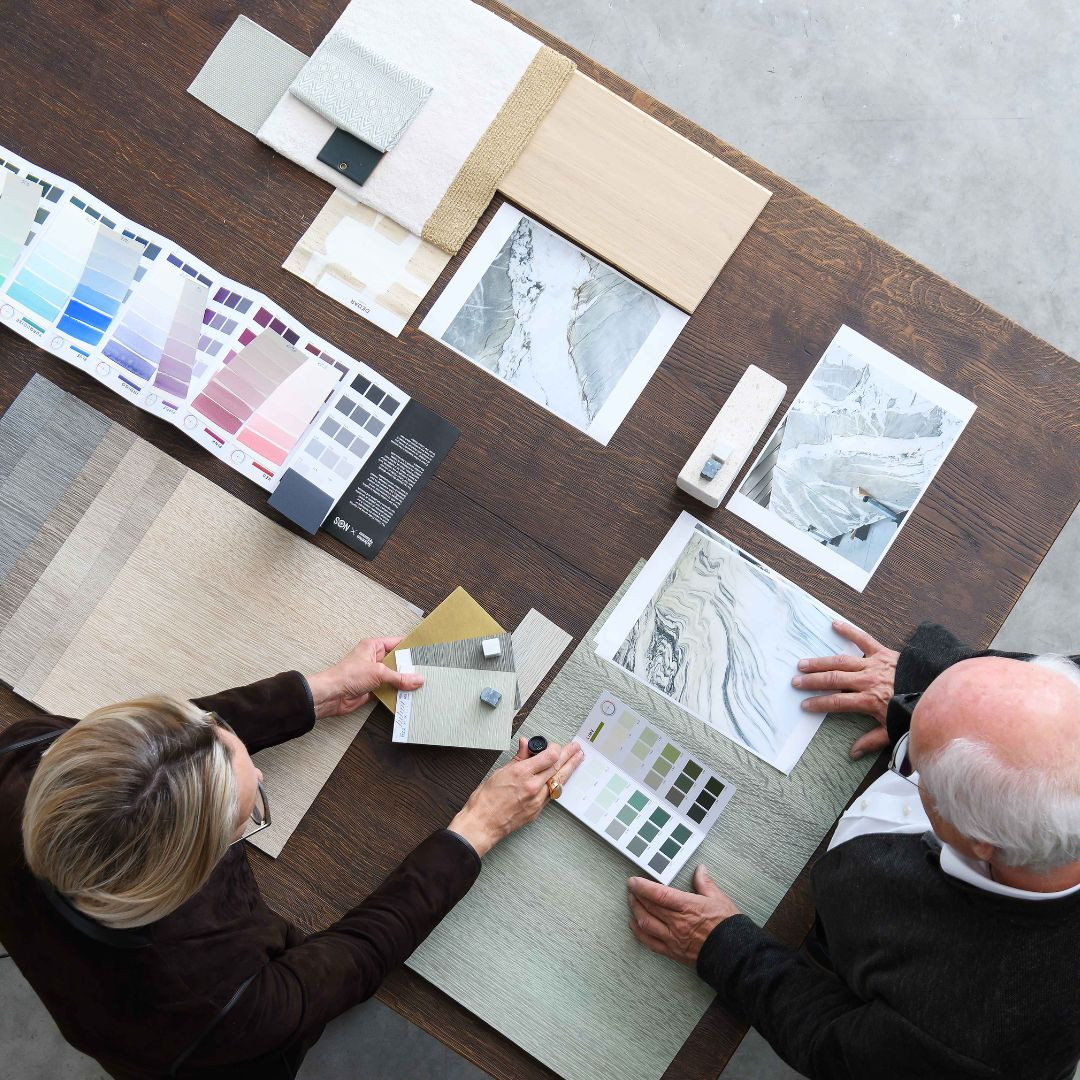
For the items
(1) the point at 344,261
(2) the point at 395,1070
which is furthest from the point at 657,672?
(2) the point at 395,1070

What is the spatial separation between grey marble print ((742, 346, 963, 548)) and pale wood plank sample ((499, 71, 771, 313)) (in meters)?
0.30

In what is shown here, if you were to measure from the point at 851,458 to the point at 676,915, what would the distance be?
2.81ft

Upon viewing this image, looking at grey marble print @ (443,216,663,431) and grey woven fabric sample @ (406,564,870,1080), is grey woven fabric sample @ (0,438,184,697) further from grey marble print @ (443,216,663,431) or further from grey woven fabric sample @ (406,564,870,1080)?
grey woven fabric sample @ (406,564,870,1080)

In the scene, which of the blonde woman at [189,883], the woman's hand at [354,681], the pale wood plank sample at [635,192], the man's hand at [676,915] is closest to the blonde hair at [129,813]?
the blonde woman at [189,883]

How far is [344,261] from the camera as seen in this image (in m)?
1.78

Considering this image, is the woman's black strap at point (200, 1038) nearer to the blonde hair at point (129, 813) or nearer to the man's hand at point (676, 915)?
the blonde hair at point (129, 813)

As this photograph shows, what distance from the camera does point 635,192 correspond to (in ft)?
5.82

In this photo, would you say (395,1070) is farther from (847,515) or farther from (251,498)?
(847,515)

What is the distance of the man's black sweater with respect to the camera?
4.36 feet

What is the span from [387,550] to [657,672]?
52 centimetres

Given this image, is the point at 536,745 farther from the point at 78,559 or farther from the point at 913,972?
the point at 78,559

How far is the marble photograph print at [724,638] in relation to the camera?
1.68 meters

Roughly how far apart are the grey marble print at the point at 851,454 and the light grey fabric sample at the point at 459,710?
0.58 metres

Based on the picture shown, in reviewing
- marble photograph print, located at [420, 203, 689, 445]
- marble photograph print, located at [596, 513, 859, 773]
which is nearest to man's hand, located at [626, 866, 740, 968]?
marble photograph print, located at [596, 513, 859, 773]
